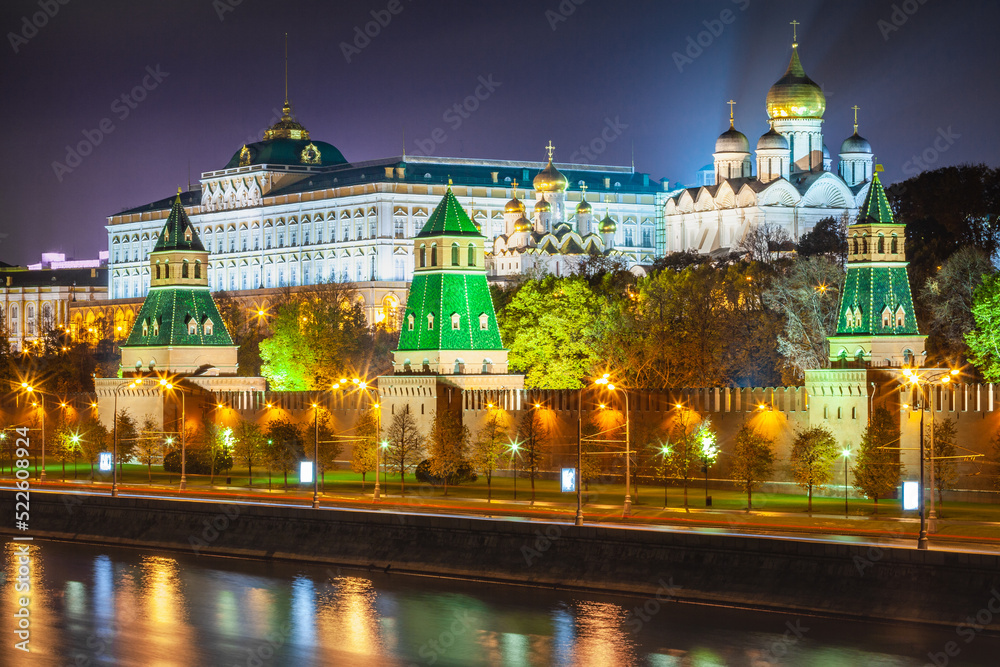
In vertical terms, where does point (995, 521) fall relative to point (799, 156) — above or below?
below

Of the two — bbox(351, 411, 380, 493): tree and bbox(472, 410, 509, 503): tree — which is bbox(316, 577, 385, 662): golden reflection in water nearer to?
bbox(472, 410, 509, 503): tree

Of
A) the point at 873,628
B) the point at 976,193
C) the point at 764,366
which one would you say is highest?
the point at 976,193

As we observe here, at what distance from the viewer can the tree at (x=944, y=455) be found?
62.6m

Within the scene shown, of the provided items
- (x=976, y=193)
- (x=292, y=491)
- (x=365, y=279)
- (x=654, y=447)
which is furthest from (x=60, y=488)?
(x=365, y=279)

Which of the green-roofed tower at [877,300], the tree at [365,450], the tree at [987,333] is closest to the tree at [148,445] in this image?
the tree at [365,450]

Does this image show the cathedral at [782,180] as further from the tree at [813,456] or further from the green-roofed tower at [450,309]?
the tree at [813,456]

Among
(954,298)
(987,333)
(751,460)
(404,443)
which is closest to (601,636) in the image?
(751,460)

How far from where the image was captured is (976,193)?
92375 mm

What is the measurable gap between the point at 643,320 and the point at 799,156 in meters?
41.6

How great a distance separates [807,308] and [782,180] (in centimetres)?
4414

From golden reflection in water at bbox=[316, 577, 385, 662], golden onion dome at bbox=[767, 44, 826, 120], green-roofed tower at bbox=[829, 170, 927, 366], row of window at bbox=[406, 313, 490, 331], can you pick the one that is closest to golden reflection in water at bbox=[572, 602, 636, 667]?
golden reflection in water at bbox=[316, 577, 385, 662]

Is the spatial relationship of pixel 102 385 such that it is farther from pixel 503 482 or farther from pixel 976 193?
pixel 976 193

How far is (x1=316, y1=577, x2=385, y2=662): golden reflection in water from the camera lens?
46.2 m

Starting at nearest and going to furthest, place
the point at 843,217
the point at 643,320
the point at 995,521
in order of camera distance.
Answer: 1. the point at 995,521
2. the point at 643,320
3. the point at 843,217
